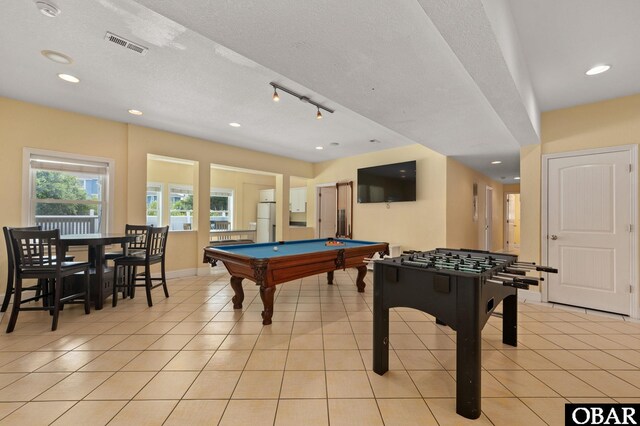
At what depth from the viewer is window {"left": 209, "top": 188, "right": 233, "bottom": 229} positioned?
8.07 metres

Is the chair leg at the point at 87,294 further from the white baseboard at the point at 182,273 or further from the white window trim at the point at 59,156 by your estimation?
the white baseboard at the point at 182,273

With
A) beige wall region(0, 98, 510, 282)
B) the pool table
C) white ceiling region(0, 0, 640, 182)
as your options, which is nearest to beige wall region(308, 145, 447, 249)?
beige wall region(0, 98, 510, 282)

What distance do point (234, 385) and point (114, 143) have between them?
4338 millimetres

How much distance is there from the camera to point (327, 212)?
7254 mm

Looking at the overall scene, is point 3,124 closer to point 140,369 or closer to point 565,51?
point 140,369

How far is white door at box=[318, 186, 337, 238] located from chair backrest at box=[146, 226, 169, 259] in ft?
13.5

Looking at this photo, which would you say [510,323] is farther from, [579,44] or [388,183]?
[388,183]

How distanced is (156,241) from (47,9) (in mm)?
2645

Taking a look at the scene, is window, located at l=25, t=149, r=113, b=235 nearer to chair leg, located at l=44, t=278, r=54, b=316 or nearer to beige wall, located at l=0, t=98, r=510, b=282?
beige wall, located at l=0, t=98, r=510, b=282

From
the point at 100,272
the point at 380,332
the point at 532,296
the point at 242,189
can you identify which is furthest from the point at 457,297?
the point at 242,189

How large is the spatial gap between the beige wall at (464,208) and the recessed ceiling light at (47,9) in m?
5.38

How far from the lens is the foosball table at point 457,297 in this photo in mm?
1595

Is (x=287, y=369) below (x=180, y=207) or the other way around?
below

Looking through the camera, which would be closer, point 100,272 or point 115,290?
point 100,272
